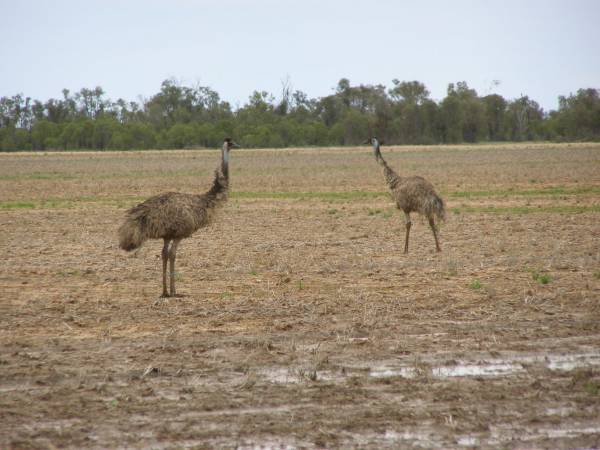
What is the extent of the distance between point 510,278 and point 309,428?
621cm

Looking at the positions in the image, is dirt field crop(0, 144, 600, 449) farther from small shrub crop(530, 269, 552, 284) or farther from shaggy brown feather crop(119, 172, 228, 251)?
shaggy brown feather crop(119, 172, 228, 251)

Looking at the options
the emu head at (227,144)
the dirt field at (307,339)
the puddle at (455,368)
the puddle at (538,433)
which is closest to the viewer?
the puddle at (538,433)

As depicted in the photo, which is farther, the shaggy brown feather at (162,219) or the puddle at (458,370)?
the shaggy brown feather at (162,219)

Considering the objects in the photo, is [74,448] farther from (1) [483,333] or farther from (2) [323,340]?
(1) [483,333]

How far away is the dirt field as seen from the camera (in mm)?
5738

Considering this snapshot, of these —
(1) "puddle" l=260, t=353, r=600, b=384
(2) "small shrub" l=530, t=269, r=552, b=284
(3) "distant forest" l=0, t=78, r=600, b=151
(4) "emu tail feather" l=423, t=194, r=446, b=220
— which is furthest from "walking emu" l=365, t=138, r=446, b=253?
(3) "distant forest" l=0, t=78, r=600, b=151

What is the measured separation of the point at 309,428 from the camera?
5.68 meters

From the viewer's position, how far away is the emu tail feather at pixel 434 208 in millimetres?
14242

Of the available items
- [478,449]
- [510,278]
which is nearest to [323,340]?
[478,449]

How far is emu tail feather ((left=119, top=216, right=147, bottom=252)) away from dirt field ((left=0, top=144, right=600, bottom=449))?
0.71 meters

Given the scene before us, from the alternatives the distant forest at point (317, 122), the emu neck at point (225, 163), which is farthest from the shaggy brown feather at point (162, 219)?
the distant forest at point (317, 122)

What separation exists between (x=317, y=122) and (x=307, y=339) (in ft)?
275

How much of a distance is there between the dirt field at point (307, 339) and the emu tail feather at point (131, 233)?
708 millimetres

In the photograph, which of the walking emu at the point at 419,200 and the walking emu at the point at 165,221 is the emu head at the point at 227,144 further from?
the walking emu at the point at 419,200
